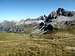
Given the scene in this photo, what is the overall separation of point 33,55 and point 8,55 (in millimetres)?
4463

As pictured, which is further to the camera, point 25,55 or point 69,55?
point 69,55

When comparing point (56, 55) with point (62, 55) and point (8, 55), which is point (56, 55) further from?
point (8, 55)

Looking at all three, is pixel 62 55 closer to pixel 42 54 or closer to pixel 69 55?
pixel 69 55

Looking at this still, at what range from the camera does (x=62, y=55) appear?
27.9 meters

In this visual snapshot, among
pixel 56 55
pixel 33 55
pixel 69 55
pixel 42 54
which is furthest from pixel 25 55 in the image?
pixel 69 55

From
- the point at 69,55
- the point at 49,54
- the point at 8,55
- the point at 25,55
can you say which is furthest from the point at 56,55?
the point at 8,55

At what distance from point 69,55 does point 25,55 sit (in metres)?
8.14

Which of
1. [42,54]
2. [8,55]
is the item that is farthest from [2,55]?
[42,54]

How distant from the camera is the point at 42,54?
2706cm

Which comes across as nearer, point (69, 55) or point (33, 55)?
point (33, 55)

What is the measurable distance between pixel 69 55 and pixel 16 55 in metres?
9.38

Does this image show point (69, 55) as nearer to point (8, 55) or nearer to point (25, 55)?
point (25, 55)

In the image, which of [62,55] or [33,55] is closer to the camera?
[33,55]

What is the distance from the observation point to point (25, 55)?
26.0m
